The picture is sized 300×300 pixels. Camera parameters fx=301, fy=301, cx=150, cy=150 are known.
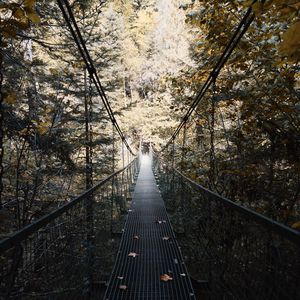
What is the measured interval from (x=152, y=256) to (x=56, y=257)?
147 cm

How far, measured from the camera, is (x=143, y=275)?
2.19 m

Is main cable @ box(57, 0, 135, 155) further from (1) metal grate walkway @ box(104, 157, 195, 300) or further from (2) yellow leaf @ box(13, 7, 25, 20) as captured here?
(1) metal grate walkway @ box(104, 157, 195, 300)

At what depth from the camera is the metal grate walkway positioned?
192 cm

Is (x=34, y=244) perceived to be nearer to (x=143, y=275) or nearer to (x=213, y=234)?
(x=213, y=234)

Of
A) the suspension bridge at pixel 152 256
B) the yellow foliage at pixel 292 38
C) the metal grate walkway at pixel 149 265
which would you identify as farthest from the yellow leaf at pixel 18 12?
the metal grate walkway at pixel 149 265

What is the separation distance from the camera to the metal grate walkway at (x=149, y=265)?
1924 mm

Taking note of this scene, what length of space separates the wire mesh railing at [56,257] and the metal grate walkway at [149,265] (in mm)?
196

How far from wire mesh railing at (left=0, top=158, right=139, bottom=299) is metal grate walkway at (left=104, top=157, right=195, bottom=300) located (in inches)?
7.7

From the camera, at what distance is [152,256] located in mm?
2553

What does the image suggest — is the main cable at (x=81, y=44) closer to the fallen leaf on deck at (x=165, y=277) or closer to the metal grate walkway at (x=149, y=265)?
the metal grate walkway at (x=149, y=265)

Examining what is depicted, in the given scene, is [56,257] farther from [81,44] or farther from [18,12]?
[81,44]

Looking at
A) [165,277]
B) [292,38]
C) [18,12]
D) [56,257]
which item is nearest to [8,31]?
[18,12]

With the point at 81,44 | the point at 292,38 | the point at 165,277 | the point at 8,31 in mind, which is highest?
the point at 81,44

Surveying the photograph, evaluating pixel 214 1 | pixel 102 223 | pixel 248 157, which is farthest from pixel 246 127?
pixel 102 223
